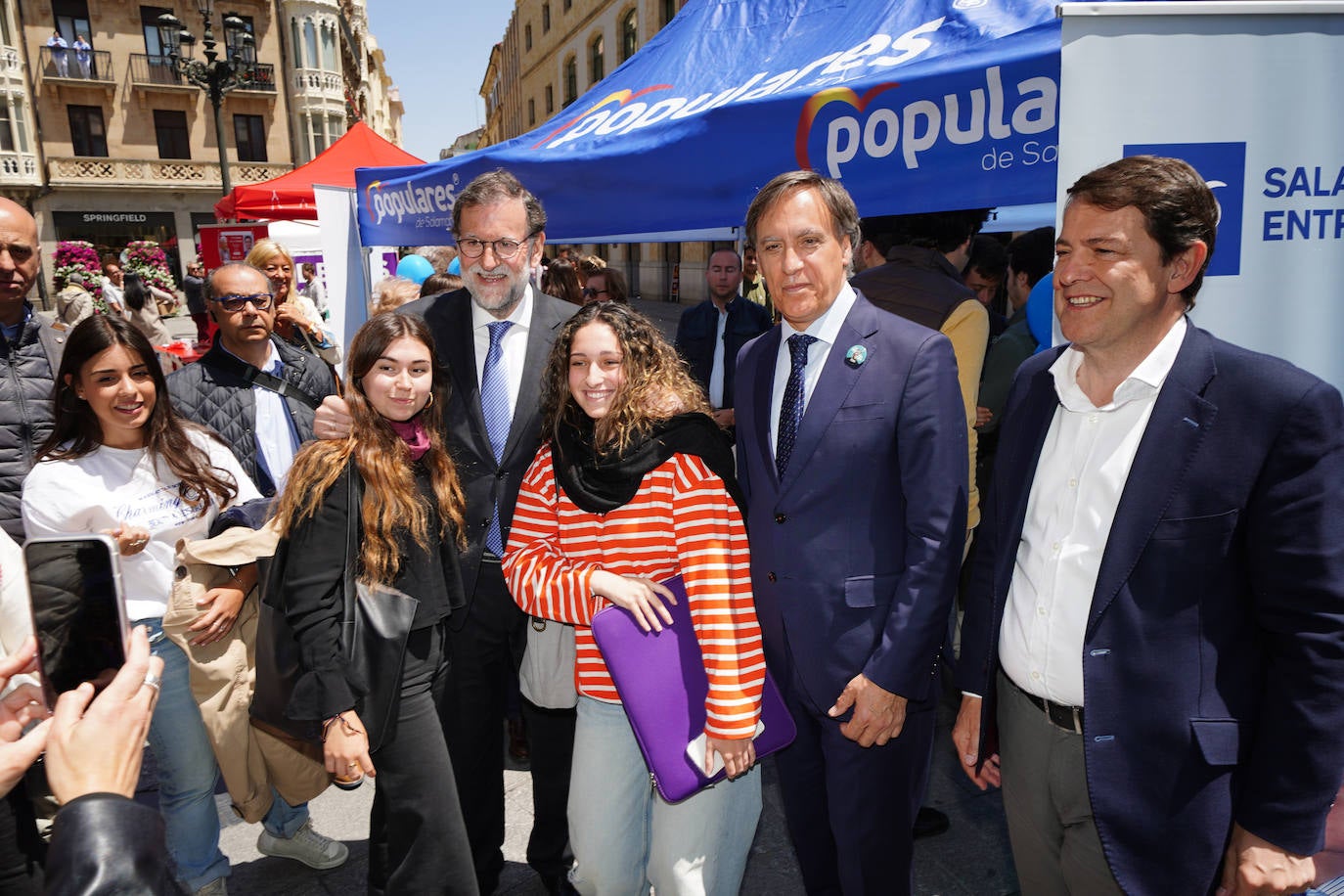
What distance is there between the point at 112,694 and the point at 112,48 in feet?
134

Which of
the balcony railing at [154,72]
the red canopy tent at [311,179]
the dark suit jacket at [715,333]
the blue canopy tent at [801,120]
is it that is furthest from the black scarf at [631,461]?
the balcony railing at [154,72]

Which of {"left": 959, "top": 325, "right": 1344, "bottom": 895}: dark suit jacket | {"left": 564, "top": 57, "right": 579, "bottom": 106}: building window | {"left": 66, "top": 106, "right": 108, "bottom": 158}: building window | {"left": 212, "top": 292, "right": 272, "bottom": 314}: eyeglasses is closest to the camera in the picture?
{"left": 959, "top": 325, "right": 1344, "bottom": 895}: dark suit jacket

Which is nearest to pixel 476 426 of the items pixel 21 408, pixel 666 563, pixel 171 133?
pixel 666 563

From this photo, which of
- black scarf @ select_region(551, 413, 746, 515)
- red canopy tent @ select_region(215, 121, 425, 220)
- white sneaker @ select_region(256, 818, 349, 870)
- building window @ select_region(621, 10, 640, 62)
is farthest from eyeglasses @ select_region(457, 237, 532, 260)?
building window @ select_region(621, 10, 640, 62)

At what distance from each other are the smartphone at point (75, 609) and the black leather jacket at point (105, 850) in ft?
0.79

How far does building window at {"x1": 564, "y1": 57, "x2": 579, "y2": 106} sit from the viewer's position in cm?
3281

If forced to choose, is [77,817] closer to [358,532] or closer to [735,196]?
[358,532]

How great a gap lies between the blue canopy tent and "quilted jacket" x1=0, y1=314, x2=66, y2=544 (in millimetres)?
2098

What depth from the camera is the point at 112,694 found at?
1.24m

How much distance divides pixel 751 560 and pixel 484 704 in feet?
3.75

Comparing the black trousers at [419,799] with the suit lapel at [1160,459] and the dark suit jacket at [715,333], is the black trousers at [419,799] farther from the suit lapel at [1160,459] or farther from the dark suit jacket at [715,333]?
the dark suit jacket at [715,333]

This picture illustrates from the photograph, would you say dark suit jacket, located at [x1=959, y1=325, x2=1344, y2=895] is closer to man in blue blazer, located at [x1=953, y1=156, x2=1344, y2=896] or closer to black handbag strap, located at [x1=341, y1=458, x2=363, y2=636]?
man in blue blazer, located at [x1=953, y1=156, x2=1344, y2=896]

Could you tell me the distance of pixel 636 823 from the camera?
7.22ft

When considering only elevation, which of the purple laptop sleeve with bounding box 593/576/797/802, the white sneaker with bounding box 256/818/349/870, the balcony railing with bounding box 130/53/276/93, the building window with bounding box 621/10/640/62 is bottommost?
the white sneaker with bounding box 256/818/349/870
